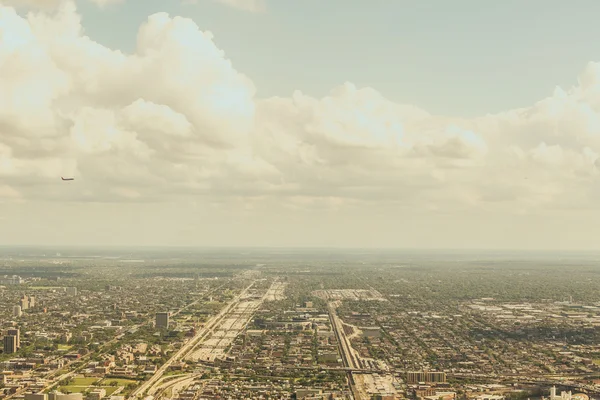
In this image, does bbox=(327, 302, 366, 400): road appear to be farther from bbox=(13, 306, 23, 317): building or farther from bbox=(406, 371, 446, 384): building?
bbox=(13, 306, 23, 317): building

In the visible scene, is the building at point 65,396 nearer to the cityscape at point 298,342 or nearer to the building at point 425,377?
the cityscape at point 298,342

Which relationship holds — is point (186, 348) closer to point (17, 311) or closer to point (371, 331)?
point (371, 331)

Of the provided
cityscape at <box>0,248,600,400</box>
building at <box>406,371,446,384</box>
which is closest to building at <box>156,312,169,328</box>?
cityscape at <box>0,248,600,400</box>

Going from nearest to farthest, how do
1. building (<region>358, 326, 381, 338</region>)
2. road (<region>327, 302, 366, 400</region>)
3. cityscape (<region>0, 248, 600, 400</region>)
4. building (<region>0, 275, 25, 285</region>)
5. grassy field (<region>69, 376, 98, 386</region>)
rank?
1. road (<region>327, 302, 366, 400</region>)
2. cityscape (<region>0, 248, 600, 400</region>)
3. grassy field (<region>69, 376, 98, 386</region>)
4. building (<region>358, 326, 381, 338</region>)
5. building (<region>0, 275, 25, 285</region>)

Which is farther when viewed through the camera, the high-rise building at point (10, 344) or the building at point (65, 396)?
the high-rise building at point (10, 344)

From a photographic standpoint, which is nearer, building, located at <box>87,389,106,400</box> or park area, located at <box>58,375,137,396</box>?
building, located at <box>87,389,106,400</box>

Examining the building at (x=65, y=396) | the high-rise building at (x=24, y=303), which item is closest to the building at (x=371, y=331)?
the building at (x=65, y=396)

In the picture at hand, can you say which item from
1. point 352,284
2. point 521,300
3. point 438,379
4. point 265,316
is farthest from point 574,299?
point 438,379
